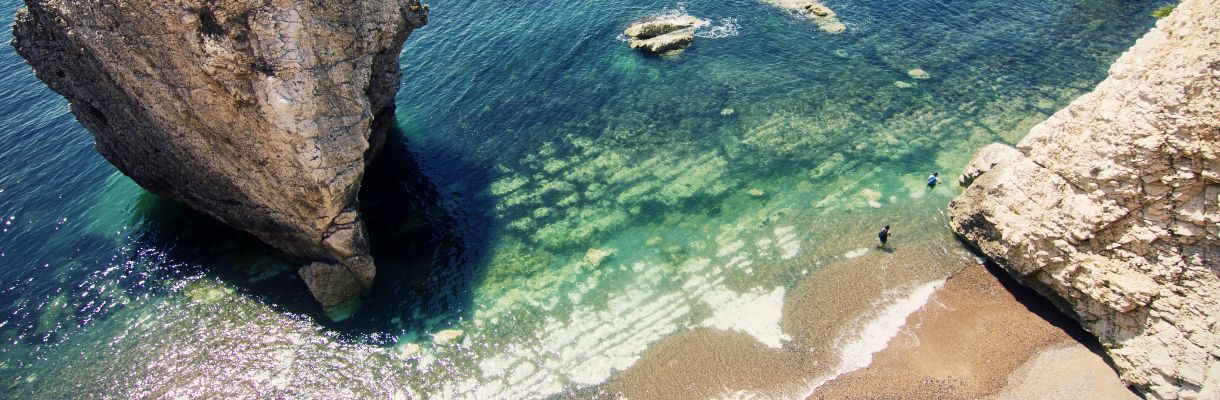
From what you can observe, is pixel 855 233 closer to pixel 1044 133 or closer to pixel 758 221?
pixel 758 221

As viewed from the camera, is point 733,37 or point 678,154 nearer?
point 678,154

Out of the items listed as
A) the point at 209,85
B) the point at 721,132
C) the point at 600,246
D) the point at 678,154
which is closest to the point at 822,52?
the point at 721,132

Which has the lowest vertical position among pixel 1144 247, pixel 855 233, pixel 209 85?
pixel 855 233

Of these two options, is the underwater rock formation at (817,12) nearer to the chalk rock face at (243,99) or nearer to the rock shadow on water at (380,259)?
the rock shadow on water at (380,259)

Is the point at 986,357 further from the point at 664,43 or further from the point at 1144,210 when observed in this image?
the point at 664,43

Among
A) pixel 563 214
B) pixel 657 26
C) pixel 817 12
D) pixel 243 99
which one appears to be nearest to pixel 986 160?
pixel 563 214

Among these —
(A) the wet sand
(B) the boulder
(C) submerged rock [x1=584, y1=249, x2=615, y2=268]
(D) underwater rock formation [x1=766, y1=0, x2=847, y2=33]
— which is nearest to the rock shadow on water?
(C) submerged rock [x1=584, y1=249, x2=615, y2=268]
